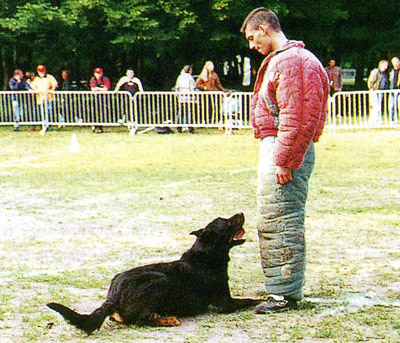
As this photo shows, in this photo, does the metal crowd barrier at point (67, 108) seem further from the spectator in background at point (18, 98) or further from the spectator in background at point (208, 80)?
the spectator in background at point (208, 80)

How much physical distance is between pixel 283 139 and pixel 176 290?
1272 millimetres

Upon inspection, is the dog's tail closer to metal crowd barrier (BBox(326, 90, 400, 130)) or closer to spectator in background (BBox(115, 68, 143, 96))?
metal crowd barrier (BBox(326, 90, 400, 130))

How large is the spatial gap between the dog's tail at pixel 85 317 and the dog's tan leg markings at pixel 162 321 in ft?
0.98

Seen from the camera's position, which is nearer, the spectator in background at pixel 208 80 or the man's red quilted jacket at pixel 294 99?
the man's red quilted jacket at pixel 294 99

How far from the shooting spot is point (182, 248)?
8.02 meters

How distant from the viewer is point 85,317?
518 cm

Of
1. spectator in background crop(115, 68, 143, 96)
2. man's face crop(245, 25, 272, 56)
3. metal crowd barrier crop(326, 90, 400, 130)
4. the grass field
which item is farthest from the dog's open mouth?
spectator in background crop(115, 68, 143, 96)

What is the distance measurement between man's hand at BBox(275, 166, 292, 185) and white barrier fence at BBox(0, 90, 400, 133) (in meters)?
14.7

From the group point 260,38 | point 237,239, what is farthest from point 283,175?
point 260,38

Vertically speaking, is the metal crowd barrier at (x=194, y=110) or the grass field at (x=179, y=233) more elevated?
the metal crowd barrier at (x=194, y=110)

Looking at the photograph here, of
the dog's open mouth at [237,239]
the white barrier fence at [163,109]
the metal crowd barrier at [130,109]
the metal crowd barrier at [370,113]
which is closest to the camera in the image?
the dog's open mouth at [237,239]

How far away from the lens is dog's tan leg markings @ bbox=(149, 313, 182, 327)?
5414 mm

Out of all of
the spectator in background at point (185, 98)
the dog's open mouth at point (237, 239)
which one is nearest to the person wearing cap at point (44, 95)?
the spectator in background at point (185, 98)

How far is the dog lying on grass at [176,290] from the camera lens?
5.32 meters
